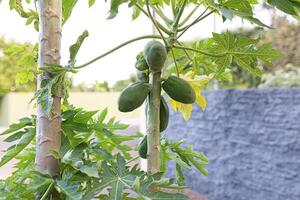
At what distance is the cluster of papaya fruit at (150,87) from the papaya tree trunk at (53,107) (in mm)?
88

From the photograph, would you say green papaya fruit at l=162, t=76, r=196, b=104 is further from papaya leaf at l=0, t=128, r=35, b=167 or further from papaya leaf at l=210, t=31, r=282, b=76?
papaya leaf at l=0, t=128, r=35, b=167

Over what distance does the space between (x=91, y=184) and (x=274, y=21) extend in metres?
4.23

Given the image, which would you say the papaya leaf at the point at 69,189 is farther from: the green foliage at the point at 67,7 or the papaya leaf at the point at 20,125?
the green foliage at the point at 67,7

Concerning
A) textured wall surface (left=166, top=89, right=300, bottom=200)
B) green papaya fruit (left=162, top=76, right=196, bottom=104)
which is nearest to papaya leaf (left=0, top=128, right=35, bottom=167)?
green papaya fruit (left=162, top=76, right=196, bottom=104)

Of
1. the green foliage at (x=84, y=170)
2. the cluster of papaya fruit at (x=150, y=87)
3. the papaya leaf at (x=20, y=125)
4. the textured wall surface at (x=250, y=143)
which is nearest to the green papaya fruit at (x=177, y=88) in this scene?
the cluster of papaya fruit at (x=150, y=87)

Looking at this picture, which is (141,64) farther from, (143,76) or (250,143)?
(250,143)

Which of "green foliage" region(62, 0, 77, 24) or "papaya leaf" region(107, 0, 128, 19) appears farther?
"green foliage" region(62, 0, 77, 24)

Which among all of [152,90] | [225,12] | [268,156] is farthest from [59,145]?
[268,156]

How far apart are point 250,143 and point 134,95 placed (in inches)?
95.7

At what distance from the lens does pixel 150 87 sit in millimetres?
501

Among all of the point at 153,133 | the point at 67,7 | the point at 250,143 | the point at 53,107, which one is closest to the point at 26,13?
the point at 67,7

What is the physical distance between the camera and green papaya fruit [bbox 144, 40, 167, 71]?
483mm

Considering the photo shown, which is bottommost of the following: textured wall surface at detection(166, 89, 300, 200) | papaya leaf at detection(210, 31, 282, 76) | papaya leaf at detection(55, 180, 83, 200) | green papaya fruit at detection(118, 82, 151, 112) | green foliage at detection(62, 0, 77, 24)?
textured wall surface at detection(166, 89, 300, 200)

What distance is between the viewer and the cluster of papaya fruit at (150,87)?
0.49 m
